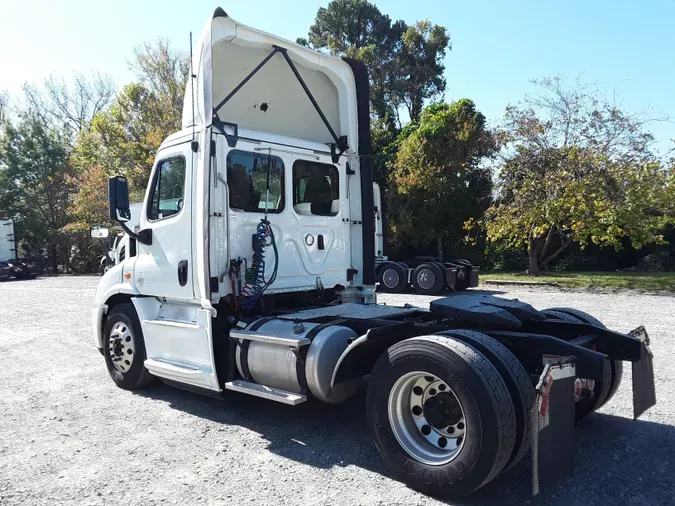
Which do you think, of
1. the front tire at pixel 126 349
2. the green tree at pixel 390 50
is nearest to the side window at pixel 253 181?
the front tire at pixel 126 349

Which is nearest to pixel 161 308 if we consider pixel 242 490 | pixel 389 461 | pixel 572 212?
pixel 242 490

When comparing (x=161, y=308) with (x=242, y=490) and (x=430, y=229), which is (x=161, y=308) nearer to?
(x=242, y=490)

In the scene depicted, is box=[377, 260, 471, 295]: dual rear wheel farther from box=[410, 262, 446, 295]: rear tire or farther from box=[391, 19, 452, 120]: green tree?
box=[391, 19, 452, 120]: green tree

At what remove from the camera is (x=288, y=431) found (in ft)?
16.0

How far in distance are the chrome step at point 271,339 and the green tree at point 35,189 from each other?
112ft

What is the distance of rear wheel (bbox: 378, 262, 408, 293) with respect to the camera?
51.1ft

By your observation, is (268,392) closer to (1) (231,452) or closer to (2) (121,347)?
(1) (231,452)

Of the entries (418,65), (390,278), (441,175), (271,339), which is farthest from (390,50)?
(271,339)

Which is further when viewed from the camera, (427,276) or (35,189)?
(35,189)

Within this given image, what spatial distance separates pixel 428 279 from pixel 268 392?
10.9 meters

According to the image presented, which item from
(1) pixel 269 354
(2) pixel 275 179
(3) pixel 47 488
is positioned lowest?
(3) pixel 47 488

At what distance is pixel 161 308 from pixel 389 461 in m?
3.09

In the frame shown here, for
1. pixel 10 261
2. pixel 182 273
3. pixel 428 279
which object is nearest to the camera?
pixel 182 273

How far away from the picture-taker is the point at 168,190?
573 cm
